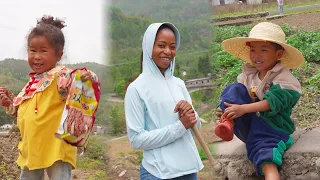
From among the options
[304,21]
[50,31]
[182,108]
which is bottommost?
[304,21]

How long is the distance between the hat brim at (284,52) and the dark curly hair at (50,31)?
0.98 metres

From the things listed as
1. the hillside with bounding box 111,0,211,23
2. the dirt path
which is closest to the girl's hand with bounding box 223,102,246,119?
the hillside with bounding box 111,0,211,23

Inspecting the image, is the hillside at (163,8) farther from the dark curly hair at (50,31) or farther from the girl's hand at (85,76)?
the girl's hand at (85,76)

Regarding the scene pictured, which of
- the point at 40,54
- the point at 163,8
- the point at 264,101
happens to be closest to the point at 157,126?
the point at 264,101

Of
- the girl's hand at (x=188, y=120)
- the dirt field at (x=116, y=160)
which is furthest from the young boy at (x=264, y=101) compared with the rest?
the dirt field at (x=116, y=160)

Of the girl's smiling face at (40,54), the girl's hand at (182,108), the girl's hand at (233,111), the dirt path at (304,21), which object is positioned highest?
the girl's smiling face at (40,54)

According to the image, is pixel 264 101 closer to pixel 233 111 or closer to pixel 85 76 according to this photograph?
pixel 233 111

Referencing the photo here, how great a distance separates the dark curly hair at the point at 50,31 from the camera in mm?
2490

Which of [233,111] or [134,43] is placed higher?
[134,43]

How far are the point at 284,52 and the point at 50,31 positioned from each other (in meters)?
1.28

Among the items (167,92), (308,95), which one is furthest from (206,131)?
(167,92)

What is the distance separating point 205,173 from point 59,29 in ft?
5.88

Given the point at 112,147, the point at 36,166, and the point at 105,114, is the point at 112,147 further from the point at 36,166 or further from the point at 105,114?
the point at 36,166

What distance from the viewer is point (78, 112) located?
234 cm
